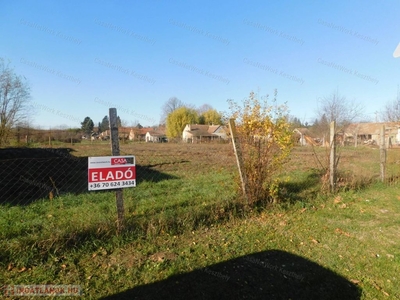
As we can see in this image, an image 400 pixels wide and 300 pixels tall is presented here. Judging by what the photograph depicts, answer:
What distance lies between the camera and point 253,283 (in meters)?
2.56

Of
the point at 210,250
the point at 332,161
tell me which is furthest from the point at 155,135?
the point at 210,250

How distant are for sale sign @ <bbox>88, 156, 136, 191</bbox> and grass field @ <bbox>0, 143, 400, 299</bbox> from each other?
62 cm

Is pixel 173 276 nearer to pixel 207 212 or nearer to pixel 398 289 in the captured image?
pixel 207 212

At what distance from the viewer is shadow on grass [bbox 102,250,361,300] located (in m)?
2.37

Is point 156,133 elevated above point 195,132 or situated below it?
above

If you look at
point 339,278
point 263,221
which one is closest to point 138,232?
point 263,221

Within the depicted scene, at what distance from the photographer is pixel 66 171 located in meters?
9.98

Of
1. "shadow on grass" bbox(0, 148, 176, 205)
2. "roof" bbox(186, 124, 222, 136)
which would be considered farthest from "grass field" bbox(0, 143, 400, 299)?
"roof" bbox(186, 124, 222, 136)

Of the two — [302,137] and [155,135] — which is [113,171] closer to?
[302,137]

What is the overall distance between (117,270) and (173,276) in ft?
2.19

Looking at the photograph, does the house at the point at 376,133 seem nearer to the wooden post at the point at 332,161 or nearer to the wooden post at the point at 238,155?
the wooden post at the point at 332,161

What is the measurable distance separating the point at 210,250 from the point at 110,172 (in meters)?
1.84

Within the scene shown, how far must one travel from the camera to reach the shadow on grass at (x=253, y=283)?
2369 mm

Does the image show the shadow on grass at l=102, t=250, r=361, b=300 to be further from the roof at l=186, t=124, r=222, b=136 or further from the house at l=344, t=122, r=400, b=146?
the roof at l=186, t=124, r=222, b=136
